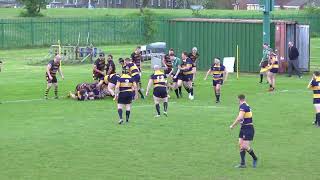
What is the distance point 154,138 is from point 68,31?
58.0m

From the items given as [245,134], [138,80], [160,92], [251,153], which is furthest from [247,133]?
[138,80]

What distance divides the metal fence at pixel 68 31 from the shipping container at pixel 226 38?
2860 cm

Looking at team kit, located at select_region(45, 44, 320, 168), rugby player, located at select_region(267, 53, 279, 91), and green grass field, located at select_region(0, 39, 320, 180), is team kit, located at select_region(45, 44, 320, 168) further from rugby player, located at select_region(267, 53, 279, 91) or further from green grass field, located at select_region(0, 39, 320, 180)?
green grass field, located at select_region(0, 39, 320, 180)

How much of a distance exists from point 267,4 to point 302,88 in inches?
371

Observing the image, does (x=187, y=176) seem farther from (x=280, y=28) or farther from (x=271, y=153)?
(x=280, y=28)

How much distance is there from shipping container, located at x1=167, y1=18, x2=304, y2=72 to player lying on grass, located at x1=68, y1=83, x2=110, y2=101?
48.9 feet

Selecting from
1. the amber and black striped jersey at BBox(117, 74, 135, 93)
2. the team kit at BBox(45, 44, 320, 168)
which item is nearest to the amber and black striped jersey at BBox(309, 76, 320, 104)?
the team kit at BBox(45, 44, 320, 168)

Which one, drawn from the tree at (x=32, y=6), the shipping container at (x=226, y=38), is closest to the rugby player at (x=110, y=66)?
the shipping container at (x=226, y=38)

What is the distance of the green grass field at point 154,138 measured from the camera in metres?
20.1

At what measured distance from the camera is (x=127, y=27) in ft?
279

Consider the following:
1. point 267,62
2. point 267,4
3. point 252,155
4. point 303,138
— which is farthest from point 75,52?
point 252,155

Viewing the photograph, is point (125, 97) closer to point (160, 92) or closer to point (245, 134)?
point (160, 92)

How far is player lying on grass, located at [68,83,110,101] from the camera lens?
1398 inches

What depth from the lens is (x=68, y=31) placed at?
8188 centimetres
